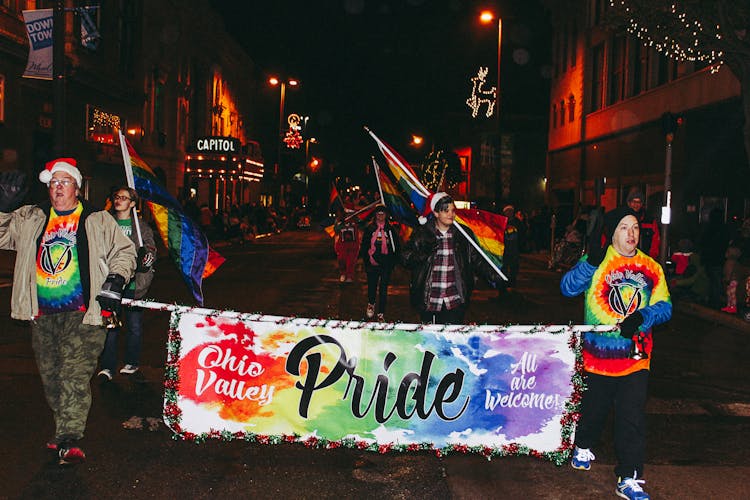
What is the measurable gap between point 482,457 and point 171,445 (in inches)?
85.9

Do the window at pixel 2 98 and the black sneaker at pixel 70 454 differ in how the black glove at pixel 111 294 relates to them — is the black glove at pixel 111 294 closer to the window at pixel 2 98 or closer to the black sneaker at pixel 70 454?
the black sneaker at pixel 70 454

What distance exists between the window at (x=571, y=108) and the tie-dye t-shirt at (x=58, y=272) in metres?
37.4

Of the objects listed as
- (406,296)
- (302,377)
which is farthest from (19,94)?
(302,377)

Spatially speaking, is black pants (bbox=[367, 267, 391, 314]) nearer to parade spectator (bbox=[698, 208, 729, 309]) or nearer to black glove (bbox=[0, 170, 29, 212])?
parade spectator (bbox=[698, 208, 729, 309])

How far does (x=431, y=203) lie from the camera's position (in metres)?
7.48

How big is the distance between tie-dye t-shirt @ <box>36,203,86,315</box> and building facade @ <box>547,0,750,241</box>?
47.4ft

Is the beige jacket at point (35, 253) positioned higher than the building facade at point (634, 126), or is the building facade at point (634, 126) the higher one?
the building facade at point (634, 126)

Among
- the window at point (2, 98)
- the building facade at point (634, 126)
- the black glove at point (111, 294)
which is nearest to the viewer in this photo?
the black glove at point (111, 294)

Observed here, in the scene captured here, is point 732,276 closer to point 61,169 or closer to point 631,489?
point 631,489

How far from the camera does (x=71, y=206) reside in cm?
561

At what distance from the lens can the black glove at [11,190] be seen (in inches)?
213

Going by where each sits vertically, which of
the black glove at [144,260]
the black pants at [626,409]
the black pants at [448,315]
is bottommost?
the black pants at [626,409]

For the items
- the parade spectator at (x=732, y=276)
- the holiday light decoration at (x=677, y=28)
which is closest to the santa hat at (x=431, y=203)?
the parade spectator at (x=732, y=276)

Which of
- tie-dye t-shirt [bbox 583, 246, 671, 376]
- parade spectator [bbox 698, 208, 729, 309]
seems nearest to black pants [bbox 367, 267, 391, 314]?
parade spectator [bbox 698, 208, 729, 309]
